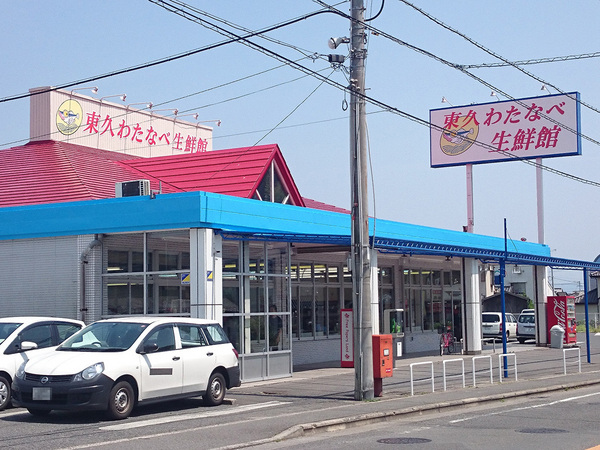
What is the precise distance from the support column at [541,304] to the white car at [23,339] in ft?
84.9

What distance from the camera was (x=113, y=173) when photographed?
27.3m

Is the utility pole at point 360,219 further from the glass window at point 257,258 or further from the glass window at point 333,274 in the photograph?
the glass window at point 333,274

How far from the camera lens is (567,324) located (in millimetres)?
37125

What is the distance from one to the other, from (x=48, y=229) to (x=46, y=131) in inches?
432

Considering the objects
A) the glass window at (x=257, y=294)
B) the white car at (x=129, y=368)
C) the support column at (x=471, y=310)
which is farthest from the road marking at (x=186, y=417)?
the support column at (x=471, y=310)

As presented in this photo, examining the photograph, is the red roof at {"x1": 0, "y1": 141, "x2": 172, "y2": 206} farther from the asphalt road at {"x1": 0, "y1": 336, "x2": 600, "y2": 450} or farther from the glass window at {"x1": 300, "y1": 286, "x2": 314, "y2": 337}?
the asphalt road at {"x1": 0, "y1": 336, "x2": 600, "y2": 450}

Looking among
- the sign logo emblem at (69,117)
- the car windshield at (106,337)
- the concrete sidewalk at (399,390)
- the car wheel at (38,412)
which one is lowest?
the concrete sidewalk at (399,390)

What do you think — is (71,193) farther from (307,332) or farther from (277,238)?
(307,332)

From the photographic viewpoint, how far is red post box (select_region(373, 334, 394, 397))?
56.3 feet

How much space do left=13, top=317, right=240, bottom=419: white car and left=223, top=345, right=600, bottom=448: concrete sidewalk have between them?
1.49m

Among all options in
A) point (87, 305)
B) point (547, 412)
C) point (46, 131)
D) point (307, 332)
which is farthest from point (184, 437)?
point (46, 131)

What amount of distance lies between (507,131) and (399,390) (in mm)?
28180

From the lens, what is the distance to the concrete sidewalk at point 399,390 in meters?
14.1

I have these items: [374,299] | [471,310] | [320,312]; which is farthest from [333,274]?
[374,299]
